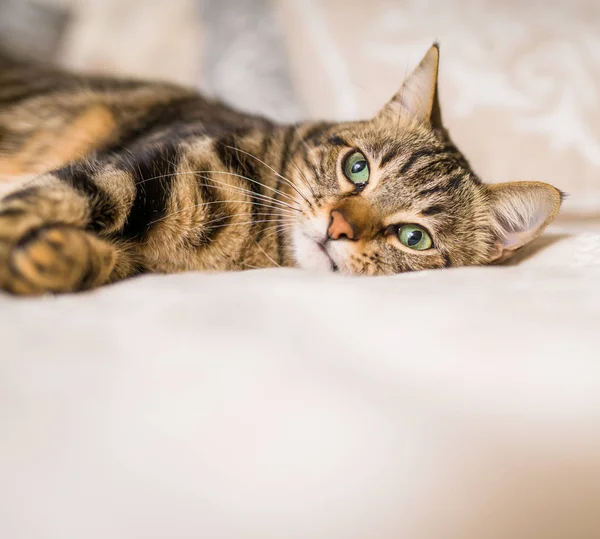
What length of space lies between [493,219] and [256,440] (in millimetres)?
785

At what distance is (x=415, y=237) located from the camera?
0.94m

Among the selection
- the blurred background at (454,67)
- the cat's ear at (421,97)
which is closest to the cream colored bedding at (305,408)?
the cat's ear at (421,97)

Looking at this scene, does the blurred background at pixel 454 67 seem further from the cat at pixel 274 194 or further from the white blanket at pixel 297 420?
the white blanket at pixel 297 420

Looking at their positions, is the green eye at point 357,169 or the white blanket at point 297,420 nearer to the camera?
the white blanket at point 297,420

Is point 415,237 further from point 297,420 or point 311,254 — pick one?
point 297,420

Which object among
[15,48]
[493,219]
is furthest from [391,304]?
[15,48]

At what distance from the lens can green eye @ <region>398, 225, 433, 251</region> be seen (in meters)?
0.94

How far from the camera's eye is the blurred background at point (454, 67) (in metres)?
1.24

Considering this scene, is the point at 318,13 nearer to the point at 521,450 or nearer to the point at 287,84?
the point at 287,84

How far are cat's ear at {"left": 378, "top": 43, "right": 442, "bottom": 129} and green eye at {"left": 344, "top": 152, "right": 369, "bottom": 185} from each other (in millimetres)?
188

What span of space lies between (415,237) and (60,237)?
0.66 meters

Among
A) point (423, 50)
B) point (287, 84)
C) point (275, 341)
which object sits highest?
point (423, 50)

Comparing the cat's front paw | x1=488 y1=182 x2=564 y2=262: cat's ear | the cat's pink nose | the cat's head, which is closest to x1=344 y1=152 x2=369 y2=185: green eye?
the cat's head

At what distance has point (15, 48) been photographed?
5.99 feet
